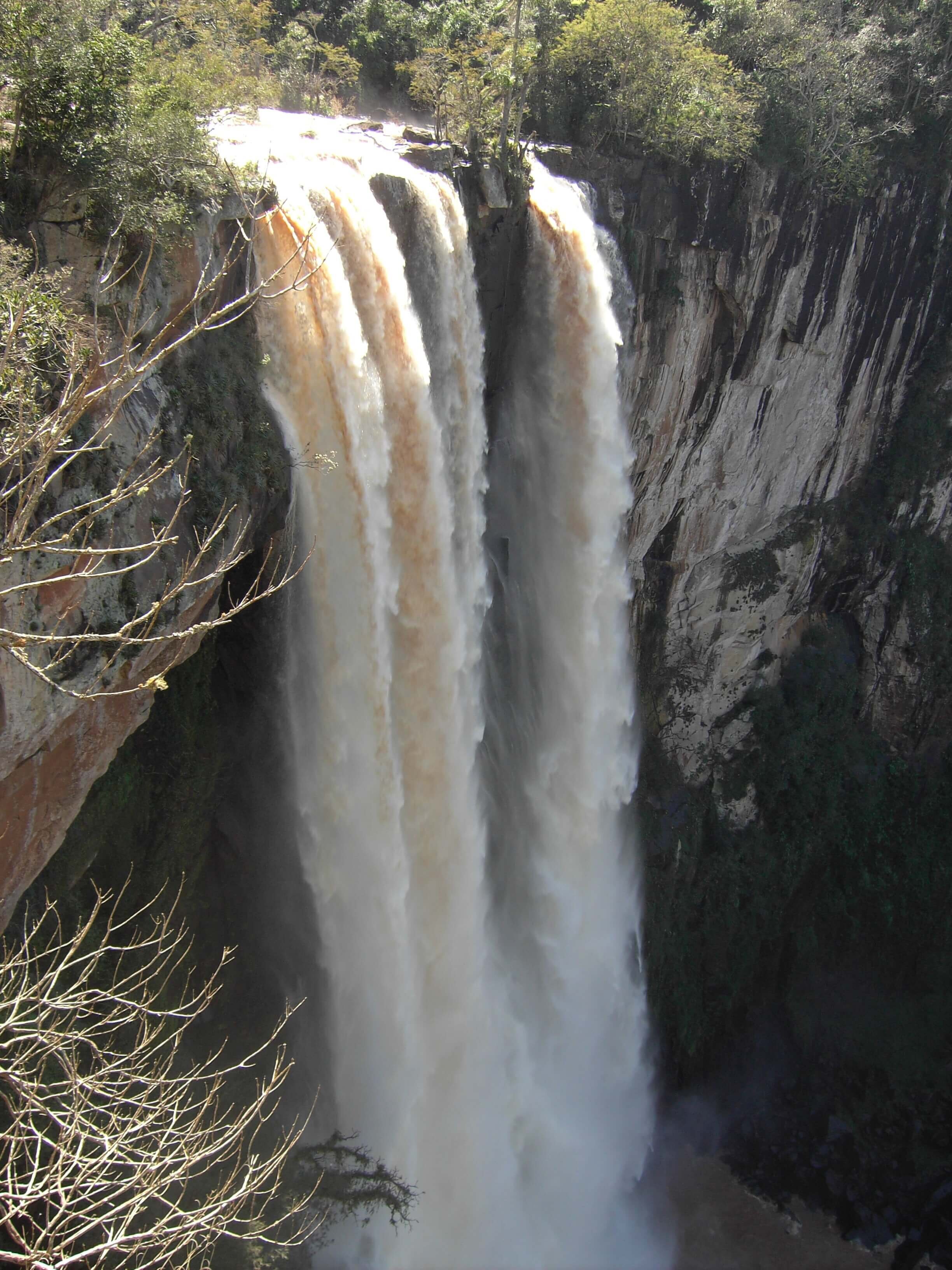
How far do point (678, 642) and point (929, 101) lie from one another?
11199 mm

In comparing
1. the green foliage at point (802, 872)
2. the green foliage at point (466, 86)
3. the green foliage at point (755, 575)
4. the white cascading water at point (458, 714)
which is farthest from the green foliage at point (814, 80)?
the green foliage at point (802, 872)

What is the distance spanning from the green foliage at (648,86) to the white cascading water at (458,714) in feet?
7.10

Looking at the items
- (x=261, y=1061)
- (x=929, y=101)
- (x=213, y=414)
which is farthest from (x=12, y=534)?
(x=929, y=101)

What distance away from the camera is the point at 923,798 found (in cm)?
2022

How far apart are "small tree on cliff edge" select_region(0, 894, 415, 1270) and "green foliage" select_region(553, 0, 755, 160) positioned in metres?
13.1

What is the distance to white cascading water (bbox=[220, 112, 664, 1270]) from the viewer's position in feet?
32.2

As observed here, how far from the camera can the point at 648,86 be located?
14641mm

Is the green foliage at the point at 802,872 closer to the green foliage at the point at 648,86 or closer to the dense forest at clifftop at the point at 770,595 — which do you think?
the dense forest at clifftop at the point at 770,595

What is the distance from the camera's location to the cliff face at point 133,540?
681cm

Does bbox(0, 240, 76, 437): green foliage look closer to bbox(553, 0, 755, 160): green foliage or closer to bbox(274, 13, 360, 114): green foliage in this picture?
bbox(553, 0, 755, 160): green foliage

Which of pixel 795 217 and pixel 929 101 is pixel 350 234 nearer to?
pixel 795 217

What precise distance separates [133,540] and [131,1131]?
4.48 metres

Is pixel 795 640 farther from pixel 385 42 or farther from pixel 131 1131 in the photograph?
pixel 131 1131

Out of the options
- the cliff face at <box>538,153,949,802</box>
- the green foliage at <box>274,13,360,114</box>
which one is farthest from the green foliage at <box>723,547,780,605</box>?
the green foliage at <box>274,13,360,114</box>
